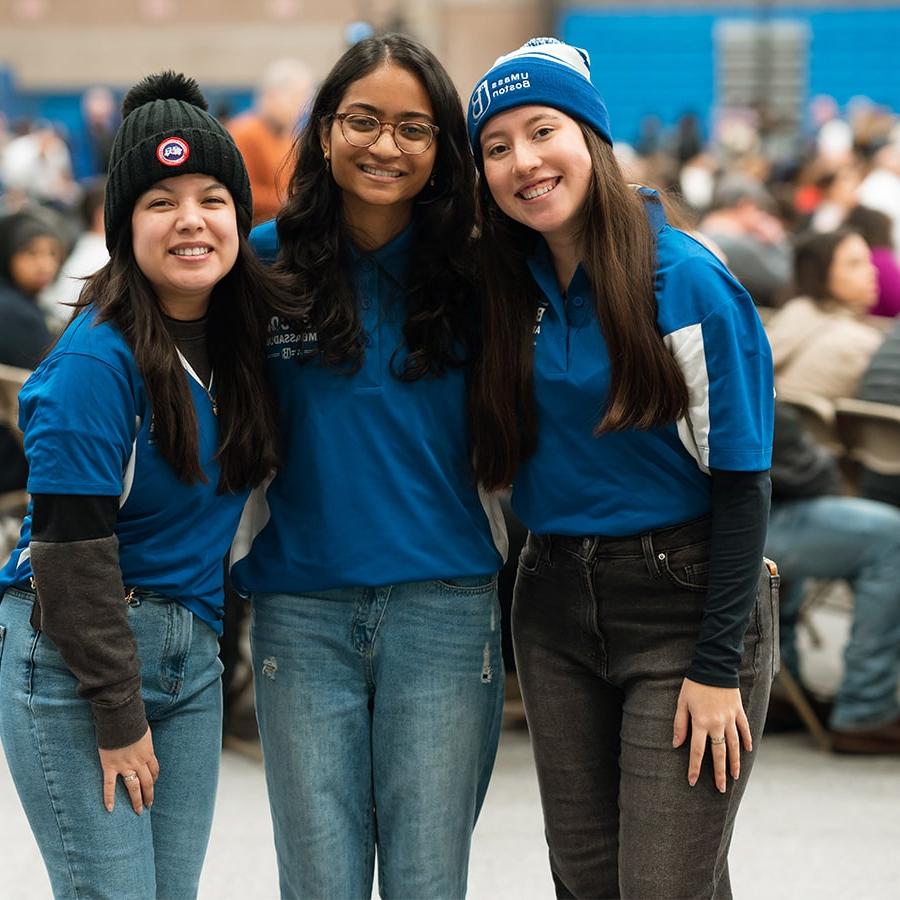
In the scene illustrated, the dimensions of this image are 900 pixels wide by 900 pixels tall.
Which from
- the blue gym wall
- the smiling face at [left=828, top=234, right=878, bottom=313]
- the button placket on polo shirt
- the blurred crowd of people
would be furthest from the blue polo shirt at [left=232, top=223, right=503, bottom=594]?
the blue gym wall

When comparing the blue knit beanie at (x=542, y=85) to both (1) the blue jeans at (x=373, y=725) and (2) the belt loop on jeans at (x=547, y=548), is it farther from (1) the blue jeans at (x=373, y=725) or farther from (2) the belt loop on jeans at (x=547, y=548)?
(1) the blue jeans at (x=373, y=725)

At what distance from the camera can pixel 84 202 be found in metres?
6.91

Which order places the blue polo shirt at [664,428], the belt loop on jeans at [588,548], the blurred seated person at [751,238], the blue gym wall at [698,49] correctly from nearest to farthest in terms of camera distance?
the blue polo shirt at [664,428], the belt loop on jeans at [588,548], the blurred seated person at [751,238], the blue gym wall at [698,49]

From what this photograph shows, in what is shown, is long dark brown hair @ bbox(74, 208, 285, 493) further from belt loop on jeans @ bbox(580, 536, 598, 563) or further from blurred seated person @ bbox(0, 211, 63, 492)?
blurred seated person @ bbox(0, 211, 63, 492)

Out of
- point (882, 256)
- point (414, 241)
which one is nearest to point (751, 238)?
point (882, 256)

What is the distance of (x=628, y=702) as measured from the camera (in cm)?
194

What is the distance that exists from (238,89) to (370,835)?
19128 millimetres

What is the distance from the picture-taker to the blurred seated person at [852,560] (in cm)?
376

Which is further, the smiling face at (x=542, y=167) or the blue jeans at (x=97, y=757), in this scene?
the smiling face at (x=542, y=167)

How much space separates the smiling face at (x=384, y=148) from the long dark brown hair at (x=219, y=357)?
0.58 feet

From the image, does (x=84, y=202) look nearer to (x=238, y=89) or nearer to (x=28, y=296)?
(x=28, y=296)

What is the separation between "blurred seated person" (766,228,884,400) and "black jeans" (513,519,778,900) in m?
2.53

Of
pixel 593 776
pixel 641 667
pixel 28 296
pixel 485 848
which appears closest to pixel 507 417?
pixel 641 667

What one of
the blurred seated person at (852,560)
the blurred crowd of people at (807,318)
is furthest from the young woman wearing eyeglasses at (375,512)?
the blurred seated person at (852,560)
